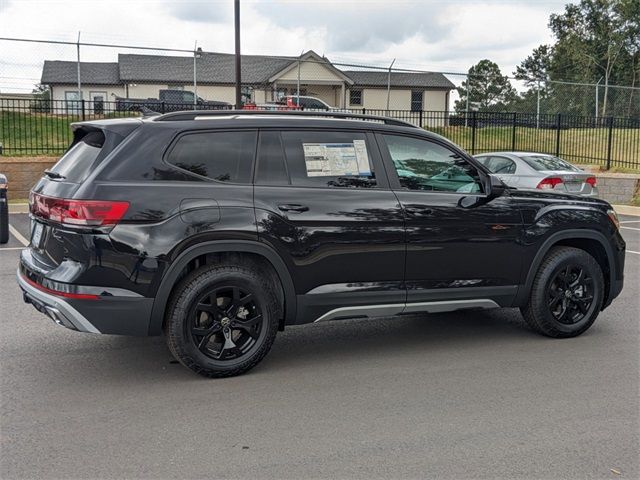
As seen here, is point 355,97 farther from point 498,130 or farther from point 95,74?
point 498,130

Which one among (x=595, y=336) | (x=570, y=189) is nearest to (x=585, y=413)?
(x=595, y=336)

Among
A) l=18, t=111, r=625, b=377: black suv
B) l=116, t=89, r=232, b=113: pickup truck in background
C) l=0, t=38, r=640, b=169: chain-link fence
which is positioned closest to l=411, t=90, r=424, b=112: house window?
l=0, t=38, r=640, b=169: chain-link fence

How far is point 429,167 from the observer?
5.56 meters

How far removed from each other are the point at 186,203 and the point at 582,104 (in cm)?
2802

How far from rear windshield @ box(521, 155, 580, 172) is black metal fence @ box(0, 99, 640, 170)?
7.51m

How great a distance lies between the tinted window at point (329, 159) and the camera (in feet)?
16.8

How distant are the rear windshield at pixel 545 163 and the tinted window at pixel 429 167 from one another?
8.04m

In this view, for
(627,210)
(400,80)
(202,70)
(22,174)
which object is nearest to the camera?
(22,174)

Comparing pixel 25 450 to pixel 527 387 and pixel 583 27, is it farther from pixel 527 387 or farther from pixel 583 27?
pixel 583 27

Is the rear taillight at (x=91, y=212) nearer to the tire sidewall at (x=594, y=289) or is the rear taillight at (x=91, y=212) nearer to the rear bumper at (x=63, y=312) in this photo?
the rear bumper at (x=63, y=312)

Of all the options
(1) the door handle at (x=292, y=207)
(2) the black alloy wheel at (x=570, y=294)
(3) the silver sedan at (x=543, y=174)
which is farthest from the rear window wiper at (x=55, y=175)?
(3) the silver sedan at (x=543, y=174)

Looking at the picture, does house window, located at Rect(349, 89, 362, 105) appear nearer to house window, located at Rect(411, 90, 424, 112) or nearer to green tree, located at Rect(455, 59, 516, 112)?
house window, located at Rect(411, 90, 424, 112)

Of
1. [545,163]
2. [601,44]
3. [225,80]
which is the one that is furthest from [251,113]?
[601,44]

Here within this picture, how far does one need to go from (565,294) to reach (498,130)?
1808 cm
